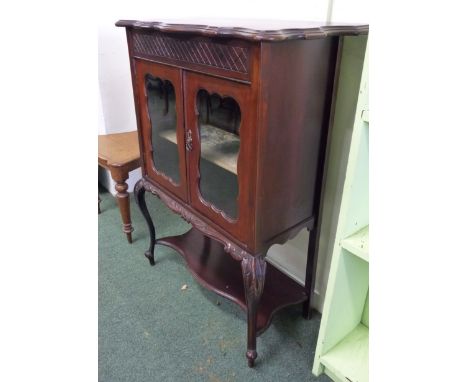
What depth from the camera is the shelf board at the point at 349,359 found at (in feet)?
3.80

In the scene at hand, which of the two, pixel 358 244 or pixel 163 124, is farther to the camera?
pixel 163 124

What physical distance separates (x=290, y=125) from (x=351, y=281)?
55cm

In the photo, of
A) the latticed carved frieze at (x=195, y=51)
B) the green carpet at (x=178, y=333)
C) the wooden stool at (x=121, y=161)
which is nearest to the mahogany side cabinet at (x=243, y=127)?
the latticed carved frieze at (x=195, y=51)

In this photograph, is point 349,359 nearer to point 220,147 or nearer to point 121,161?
point 220,147

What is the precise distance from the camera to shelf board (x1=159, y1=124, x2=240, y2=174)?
1024 mm

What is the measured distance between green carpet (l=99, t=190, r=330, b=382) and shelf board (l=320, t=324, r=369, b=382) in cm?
11

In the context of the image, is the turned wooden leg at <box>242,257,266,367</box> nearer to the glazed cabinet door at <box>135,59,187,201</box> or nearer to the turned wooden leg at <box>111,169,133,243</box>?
the glazed cabinet door at <box>135,59,187,201</box>

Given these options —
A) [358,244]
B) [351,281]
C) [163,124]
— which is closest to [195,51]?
[163,124]

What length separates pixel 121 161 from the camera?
183cm

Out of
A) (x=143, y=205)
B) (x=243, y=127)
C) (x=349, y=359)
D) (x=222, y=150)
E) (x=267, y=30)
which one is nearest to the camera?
(x=267, y=30)
